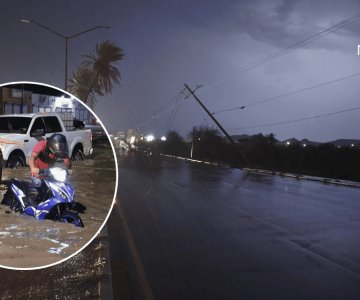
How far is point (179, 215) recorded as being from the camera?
1382 centimetres

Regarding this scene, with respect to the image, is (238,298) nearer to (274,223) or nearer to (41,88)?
(41,88)

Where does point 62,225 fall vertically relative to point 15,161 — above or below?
below

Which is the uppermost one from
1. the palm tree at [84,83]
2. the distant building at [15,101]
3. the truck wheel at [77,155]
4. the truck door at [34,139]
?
the palm tree at [84,83]

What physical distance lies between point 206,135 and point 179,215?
6352cm

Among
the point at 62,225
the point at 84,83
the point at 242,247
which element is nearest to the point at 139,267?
the point at 242,247

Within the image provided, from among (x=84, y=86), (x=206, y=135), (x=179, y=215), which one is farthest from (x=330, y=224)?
(x=206, y=135)

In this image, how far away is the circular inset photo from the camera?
1282 millimetres

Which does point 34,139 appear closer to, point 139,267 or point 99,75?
point 99,75

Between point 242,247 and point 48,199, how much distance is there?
8627mm

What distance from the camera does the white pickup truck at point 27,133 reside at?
127 centimetres

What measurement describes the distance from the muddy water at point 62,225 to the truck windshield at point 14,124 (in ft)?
→ 0.35

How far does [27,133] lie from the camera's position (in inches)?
50.4

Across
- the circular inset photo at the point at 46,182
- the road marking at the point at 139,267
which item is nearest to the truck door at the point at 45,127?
the circular inset photo at the point at 46,182

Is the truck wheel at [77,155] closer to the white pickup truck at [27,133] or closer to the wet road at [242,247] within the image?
the white pickup truck at [27,133]
